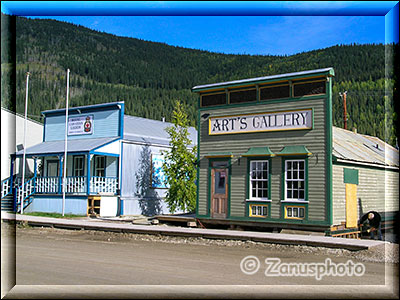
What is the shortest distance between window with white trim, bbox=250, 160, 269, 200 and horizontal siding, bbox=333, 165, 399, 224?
2.63 meters

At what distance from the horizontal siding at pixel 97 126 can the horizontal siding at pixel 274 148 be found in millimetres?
9191

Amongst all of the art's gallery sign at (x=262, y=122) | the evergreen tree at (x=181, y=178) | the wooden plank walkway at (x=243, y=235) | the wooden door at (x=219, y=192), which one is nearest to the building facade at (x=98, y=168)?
the evergreen tree at (x=181, y=178)

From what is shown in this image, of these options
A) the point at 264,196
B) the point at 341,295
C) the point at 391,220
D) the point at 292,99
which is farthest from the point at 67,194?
the point at 341,295

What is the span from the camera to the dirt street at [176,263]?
8.52m

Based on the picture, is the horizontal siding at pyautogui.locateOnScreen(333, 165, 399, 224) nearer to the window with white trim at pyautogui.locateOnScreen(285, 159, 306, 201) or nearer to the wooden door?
the window with white trim at pyautogui.locateOnScreen(285, 159, 306, 201)

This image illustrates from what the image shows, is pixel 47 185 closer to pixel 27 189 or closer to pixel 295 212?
pixel 27 189

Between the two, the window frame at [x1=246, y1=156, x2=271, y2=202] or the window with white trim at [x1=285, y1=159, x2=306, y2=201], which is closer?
the window with white trim at [x1=285, y1=159, x2=306, y2=201]

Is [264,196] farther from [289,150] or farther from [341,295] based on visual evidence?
[341,295]

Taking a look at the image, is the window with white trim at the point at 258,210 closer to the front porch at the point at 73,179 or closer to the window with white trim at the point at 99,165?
the front porch at the point at 73,179

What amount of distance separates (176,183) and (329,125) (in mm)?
10839

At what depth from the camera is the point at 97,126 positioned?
1104 inches

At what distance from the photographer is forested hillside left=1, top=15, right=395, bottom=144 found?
53.8 meters
